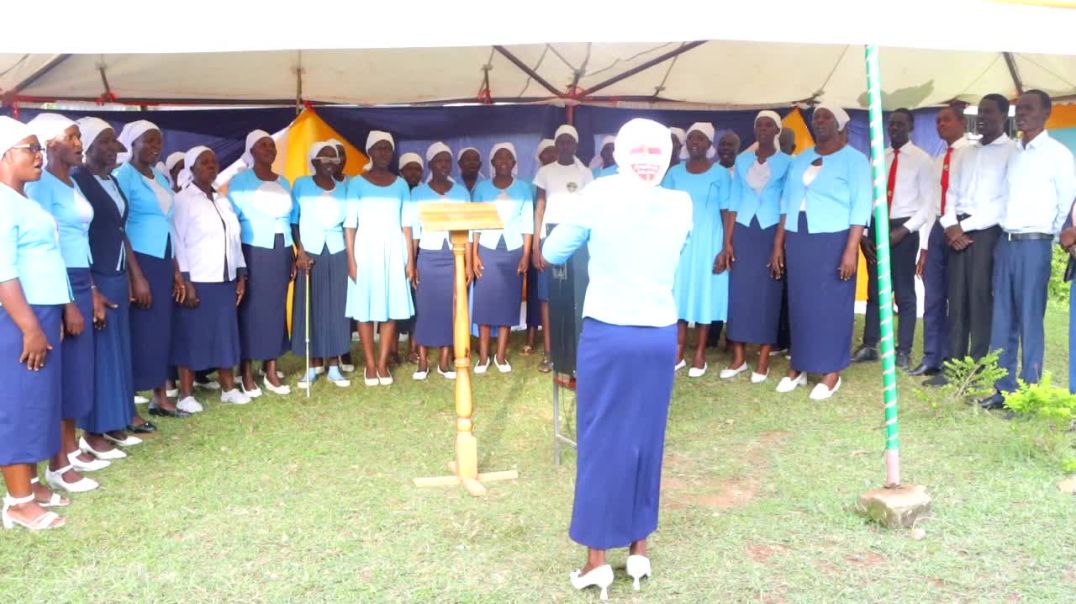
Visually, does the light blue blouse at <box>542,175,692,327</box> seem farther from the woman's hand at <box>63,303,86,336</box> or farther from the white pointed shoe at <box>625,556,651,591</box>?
the woman's hand at <box>63,303,86,336</box>

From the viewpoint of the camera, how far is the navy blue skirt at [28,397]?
3.35 meters

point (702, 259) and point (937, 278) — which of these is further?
point (702, 259)

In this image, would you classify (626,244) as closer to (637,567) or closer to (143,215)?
(637,567)

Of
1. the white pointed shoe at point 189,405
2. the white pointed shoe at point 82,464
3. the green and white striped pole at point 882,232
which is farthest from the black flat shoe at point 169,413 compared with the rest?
the green and white striped pole at point 882,232

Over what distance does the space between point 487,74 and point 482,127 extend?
0.44 m

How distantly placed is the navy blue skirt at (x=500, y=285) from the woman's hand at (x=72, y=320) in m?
3.05

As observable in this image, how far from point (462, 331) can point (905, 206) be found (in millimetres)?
3771

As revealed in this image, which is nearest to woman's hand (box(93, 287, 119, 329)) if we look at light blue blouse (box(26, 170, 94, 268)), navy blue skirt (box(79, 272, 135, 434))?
navy blue skirt (box(79, 272, 135, 434))

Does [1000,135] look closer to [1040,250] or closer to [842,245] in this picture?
[1040,250]

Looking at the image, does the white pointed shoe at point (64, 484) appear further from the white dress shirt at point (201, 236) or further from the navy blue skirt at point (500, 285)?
the navy blue skirt at point (500, 285)

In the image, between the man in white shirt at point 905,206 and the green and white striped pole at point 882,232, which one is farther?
the man in white shirt at point 905,206

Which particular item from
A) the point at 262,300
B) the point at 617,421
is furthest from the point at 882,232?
the point at 262,300

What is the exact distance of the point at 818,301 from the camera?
5.44m

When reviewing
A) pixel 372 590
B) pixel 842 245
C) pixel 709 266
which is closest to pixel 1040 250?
pixel 842 245
